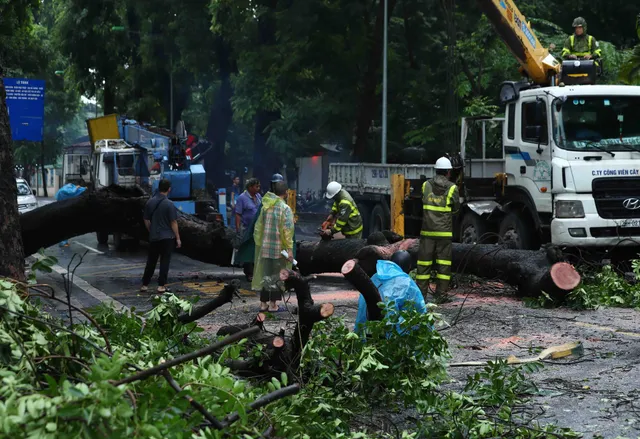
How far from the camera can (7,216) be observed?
28.5ft

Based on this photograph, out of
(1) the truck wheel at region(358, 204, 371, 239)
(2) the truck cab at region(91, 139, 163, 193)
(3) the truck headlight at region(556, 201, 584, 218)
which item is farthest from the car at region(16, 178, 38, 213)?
(3) the truck headlight at region(556, 201, 584, 218)

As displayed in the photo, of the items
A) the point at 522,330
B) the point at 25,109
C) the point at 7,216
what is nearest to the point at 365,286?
the point at 522,330

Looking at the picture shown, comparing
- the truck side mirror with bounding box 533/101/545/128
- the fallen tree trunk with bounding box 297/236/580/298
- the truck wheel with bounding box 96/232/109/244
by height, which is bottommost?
the truck wheel with bounding box 96/232/109/244

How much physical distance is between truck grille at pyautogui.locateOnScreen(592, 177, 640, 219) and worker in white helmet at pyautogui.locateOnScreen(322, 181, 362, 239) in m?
3.29

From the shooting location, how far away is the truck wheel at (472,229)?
14.8m

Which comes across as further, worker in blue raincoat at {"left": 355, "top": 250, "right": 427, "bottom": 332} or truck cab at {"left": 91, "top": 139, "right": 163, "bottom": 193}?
truck cab at {"left": 91, "top": 139, "right": 163, "bottom": 193}

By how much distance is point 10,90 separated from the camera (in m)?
28.2

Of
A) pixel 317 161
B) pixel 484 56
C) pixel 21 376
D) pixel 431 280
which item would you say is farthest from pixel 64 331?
pixel 317 161

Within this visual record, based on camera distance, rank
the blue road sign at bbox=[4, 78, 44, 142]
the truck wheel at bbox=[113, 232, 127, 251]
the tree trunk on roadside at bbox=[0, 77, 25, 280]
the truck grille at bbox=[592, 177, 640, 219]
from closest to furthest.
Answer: the tree trunk on roadside at bbox=[0, 77, 25, 280] → the truck grille at bbox=[592, 177, 640, 219] → the truck wheel at bbox=[113, 232, 127, 251] → the blue road sign at bbox=[4, 78, 44, 142]

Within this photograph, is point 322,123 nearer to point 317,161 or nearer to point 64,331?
point 317,161

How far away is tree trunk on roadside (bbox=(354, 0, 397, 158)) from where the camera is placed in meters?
29.2

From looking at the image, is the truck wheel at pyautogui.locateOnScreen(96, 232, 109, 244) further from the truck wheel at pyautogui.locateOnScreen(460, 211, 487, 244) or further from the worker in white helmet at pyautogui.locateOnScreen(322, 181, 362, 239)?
the truck wheel at pyautogui.locateOnScreen(460, 211, 487, 244)

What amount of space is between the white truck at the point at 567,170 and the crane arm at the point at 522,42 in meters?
0.68

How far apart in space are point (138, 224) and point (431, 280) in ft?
16.2
